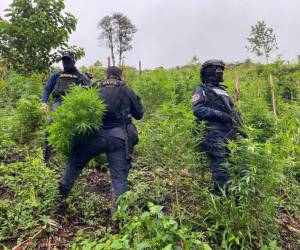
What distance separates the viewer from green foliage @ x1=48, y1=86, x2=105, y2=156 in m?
4.46

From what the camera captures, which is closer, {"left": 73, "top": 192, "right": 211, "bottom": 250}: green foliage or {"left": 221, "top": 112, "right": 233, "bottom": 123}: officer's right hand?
{"left": 73, "top": 192, "right": 211, "bottom": 250}: green foliage

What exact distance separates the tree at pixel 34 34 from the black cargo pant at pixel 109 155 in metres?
4.02

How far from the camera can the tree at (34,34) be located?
7.89 meters

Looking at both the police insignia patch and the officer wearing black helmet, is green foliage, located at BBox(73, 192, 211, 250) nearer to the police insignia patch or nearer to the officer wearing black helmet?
the police insignia patch

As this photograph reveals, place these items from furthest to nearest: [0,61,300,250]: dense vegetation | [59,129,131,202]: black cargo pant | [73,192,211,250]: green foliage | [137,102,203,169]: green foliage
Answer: [59,129,131,202]: black cargo pant < [137,102,203,169]: green foliage < [0,61,300,250]: dense vegetation < [73,192,211,250]: green foliage

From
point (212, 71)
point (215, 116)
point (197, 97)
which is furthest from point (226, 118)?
point (212, 71)

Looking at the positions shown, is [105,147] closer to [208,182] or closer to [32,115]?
[208,182]

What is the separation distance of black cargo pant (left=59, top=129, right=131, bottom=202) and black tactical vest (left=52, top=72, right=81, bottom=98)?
1.40 meters

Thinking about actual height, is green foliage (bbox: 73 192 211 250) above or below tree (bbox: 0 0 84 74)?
below

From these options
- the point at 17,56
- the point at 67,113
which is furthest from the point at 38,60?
the point at 67,113

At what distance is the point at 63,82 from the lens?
5.77 metres

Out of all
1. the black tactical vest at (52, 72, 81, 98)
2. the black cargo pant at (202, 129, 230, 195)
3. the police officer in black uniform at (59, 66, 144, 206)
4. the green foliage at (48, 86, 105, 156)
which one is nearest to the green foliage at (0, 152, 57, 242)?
the police officer in black uniform at (59, 66, 144, 206)

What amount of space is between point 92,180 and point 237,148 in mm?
2642

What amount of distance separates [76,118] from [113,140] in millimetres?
505
